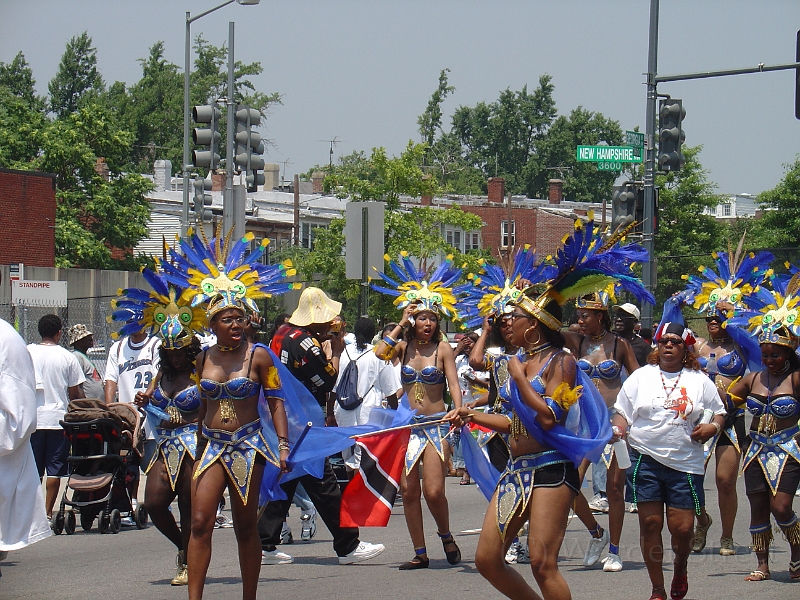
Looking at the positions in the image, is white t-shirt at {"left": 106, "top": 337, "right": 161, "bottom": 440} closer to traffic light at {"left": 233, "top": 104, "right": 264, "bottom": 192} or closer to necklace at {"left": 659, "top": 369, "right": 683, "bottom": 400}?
necklace at {"left": 659, "top": 369, "right": 683, "bottom": 400}

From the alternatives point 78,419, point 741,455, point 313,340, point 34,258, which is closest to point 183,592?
point 313,340

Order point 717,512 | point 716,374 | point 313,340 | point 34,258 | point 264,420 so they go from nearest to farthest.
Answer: point 264,420 → point 313,340 → point 716,374 → point 717,512 → point 34,258

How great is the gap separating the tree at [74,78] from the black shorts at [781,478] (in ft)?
244

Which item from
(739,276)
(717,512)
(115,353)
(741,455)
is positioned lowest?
(717,512)

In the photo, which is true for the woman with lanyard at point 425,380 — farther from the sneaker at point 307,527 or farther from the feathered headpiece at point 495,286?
the sneaker at point 307,527

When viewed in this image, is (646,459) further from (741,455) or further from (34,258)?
(34,258)

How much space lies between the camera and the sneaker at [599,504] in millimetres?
12148

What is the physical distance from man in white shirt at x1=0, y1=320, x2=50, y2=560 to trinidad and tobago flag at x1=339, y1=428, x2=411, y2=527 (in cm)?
258

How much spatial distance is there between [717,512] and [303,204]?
53.9 m

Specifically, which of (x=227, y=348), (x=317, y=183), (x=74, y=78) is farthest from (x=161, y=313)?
(x=74, y=78)

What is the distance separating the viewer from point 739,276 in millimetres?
10680

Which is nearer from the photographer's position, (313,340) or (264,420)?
(264,420)

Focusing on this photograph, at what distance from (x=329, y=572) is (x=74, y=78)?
75547mm

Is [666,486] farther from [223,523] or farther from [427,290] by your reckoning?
[223,523]
